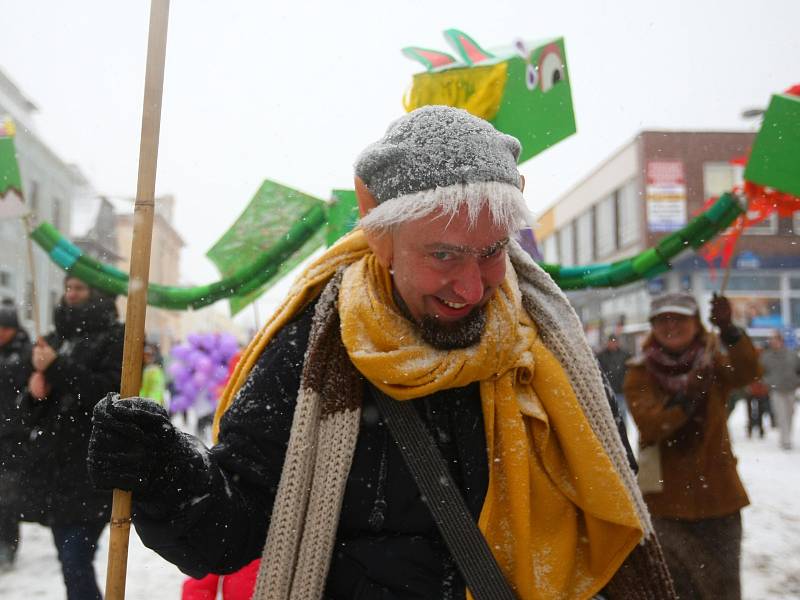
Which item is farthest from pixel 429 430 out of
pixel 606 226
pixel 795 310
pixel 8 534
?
pixel 606 226

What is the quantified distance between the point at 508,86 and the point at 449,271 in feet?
4.36

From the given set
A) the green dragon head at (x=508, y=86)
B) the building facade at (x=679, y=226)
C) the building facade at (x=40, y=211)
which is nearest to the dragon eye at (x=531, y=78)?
the green dragon head at (x=508, y=86)

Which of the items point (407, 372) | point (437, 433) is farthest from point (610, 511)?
point (407, 372)

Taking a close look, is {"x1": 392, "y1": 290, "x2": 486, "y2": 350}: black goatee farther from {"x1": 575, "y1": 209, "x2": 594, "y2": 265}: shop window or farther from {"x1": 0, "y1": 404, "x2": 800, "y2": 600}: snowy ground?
{"x1": 575, "y1": 209, "x2": 594, "y2": 265}: shop window

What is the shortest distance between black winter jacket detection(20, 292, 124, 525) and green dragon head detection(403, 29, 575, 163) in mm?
1760

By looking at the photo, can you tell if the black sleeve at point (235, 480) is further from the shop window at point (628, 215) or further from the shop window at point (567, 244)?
the shop window at point (567, 244)

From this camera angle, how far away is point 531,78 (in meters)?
2.63

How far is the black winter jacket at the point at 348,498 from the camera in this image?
147 centimetres

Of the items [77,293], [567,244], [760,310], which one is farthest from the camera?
[567,244]

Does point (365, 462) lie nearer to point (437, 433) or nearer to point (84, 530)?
point (437, 433)

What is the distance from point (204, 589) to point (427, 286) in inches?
42.5

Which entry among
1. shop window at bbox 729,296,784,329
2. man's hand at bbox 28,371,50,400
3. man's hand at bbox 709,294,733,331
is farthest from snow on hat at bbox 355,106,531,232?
shop window at bbox 729,296,784,329

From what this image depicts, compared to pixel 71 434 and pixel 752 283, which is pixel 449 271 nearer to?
pixel 71 434

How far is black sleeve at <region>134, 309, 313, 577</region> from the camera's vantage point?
4.63ft
